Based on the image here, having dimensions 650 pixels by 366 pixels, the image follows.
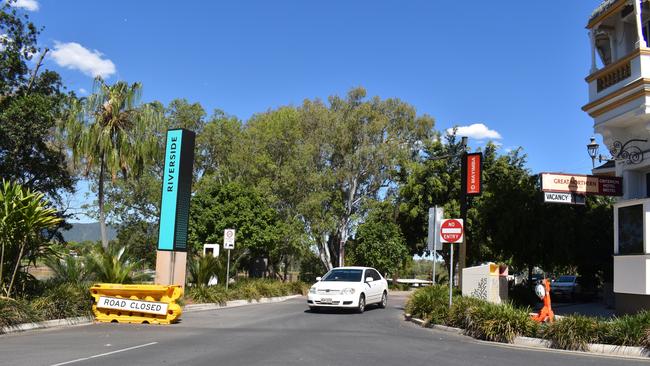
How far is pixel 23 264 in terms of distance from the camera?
1549 centimetres

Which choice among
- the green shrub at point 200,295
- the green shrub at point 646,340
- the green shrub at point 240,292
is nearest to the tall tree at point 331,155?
the green shrub at point 240,292

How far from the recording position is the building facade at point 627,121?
47.3 feet

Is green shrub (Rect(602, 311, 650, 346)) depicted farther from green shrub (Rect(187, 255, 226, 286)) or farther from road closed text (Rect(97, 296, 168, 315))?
green shrub (Rect(187, 255, 226, 286))

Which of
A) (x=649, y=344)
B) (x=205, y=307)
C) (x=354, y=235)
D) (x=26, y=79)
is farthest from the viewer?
(x=354, y=235)

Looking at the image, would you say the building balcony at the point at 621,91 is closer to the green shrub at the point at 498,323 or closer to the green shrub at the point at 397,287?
the green shrub at the point at 498,323

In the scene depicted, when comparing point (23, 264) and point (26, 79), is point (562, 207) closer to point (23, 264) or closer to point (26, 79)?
point (23, 264)

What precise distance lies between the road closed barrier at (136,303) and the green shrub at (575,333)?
30.6 ft

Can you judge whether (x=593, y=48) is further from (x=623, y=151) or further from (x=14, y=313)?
(x=14, y=313)

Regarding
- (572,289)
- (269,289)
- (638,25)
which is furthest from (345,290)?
(572,289)

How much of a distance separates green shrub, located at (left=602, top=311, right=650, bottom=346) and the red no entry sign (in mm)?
→ 5214

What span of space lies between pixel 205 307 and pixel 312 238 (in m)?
20.3

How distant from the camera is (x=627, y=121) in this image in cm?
1545

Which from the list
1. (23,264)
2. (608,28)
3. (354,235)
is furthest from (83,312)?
(354,235)

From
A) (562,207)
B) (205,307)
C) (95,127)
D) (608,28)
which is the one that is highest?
(608,28)
